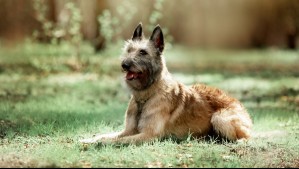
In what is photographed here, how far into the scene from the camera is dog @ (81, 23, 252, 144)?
8375 millimetres

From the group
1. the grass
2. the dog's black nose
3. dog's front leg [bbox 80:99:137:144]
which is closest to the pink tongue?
the dog's black nose

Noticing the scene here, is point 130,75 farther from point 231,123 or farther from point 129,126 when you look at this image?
point 231,123

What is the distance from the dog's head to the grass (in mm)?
351

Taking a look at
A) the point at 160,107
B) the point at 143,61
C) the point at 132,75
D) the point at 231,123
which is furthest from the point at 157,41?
the point at 231,123

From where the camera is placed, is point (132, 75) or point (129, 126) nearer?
point (132, 75)

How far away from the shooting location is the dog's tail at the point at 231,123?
880 cm

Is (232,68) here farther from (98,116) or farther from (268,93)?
(98,116)

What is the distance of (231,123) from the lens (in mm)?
8836

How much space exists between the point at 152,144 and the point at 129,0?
10.3 m

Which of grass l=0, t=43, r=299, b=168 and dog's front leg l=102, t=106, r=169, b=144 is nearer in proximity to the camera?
grass l=0, t=43, r=299, b=168

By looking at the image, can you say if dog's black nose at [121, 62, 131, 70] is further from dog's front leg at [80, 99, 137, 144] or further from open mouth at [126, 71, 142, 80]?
dog's front leg at [80, 99, 137, 144]

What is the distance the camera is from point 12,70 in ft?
59.7

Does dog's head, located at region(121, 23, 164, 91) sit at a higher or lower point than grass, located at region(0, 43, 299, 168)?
higher

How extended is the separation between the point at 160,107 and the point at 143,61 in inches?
27.9
